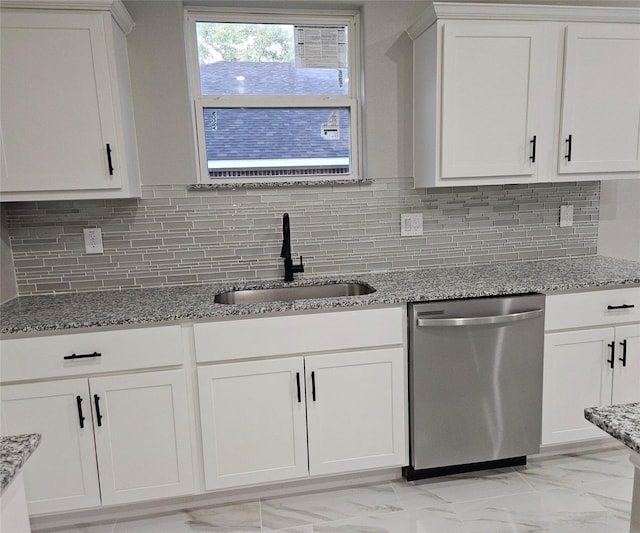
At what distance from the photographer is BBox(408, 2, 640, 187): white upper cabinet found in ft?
6.77

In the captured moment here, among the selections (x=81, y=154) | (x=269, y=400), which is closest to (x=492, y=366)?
(x=269, y=400)

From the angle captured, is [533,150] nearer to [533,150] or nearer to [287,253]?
[533,150]

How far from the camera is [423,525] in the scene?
1826 millimetres

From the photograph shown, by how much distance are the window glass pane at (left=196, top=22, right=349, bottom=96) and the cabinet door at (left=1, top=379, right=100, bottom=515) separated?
1555mm

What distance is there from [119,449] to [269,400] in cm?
62

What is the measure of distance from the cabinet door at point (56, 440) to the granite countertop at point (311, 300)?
250mm

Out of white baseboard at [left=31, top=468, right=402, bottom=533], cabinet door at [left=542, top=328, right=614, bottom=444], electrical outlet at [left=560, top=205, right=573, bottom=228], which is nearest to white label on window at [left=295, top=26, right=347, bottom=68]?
electrical outlet at [left=560, top=205, right=573, bottom=228]

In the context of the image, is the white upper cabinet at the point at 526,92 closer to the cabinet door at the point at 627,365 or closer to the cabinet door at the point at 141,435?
the cabinet door at the point at 627,365

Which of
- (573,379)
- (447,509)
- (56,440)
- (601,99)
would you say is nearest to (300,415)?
(447,509)

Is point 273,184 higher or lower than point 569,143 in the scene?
lower

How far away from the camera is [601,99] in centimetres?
220

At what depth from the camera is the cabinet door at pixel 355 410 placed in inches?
75.1

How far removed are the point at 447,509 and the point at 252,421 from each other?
909 mm

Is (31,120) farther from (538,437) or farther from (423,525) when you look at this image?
(538,437)
